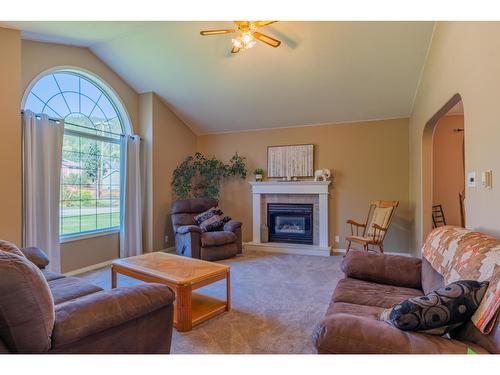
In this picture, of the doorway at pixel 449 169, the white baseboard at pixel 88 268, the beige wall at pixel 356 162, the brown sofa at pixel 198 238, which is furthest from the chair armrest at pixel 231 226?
the doorway at pixel 449 169

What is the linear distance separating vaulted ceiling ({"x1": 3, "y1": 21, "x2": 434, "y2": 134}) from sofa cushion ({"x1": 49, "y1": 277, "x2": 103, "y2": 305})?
8.29ft

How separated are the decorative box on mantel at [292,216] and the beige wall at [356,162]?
0.20m

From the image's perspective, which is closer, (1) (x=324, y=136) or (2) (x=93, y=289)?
(2) (x=93, y=289)

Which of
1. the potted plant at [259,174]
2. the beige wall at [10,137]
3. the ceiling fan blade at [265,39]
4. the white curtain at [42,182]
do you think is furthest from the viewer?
the potted plant at [259,174]

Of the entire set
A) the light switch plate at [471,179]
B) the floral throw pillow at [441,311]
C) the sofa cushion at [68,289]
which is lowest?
the sofa cushion at [68,289]

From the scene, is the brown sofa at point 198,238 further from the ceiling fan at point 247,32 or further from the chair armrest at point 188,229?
the ceiling fan at point 247,32

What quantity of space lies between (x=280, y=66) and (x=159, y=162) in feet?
8.67

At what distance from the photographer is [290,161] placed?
5723 mm

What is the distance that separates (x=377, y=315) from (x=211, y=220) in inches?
151

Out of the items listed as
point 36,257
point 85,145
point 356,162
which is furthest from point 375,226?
point 85,145

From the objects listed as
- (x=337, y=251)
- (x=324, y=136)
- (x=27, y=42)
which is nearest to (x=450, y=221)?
(x=337, y=251)

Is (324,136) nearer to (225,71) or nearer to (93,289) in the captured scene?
(225,71)

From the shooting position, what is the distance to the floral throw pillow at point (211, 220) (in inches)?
205
